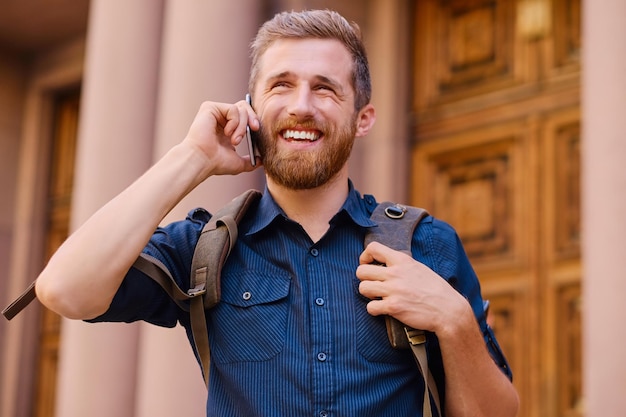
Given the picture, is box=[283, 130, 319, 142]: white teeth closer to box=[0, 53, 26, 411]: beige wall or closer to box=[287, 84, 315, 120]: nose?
box=[287, 84, 315, 120]: nose

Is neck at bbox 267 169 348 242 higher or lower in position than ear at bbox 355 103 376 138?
lower

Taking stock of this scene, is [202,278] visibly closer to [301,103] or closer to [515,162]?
[301,103]

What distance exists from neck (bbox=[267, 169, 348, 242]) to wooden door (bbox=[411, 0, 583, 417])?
4538 mm

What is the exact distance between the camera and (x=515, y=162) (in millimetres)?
8398

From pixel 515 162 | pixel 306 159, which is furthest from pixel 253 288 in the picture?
pixel 515 162

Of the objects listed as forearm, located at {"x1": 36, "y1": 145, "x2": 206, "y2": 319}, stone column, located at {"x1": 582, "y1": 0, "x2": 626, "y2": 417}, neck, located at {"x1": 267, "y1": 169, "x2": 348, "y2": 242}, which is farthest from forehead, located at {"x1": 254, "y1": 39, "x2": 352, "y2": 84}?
stone column, located at {"x1": 582, "y1": 0, "x2": 626, "y2": 417}

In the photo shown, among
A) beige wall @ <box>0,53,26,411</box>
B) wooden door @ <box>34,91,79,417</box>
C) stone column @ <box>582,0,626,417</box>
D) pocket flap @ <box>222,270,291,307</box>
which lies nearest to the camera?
pocket flap @ <box>222,270,291,307</box>

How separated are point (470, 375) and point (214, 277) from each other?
0.76 m

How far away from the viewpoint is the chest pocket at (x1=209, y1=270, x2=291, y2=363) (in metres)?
3.36

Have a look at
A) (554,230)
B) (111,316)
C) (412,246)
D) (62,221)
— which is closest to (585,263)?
(554,230)

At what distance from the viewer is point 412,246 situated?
358 cm

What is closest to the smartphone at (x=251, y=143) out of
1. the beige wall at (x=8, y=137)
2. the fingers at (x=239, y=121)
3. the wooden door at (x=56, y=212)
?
the fingers at (x=239, y=121)

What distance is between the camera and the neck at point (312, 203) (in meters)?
3.62

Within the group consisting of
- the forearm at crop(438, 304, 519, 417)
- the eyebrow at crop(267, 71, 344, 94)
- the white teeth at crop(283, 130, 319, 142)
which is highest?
the eyebrow at crop(267, 71, 344, 94)
